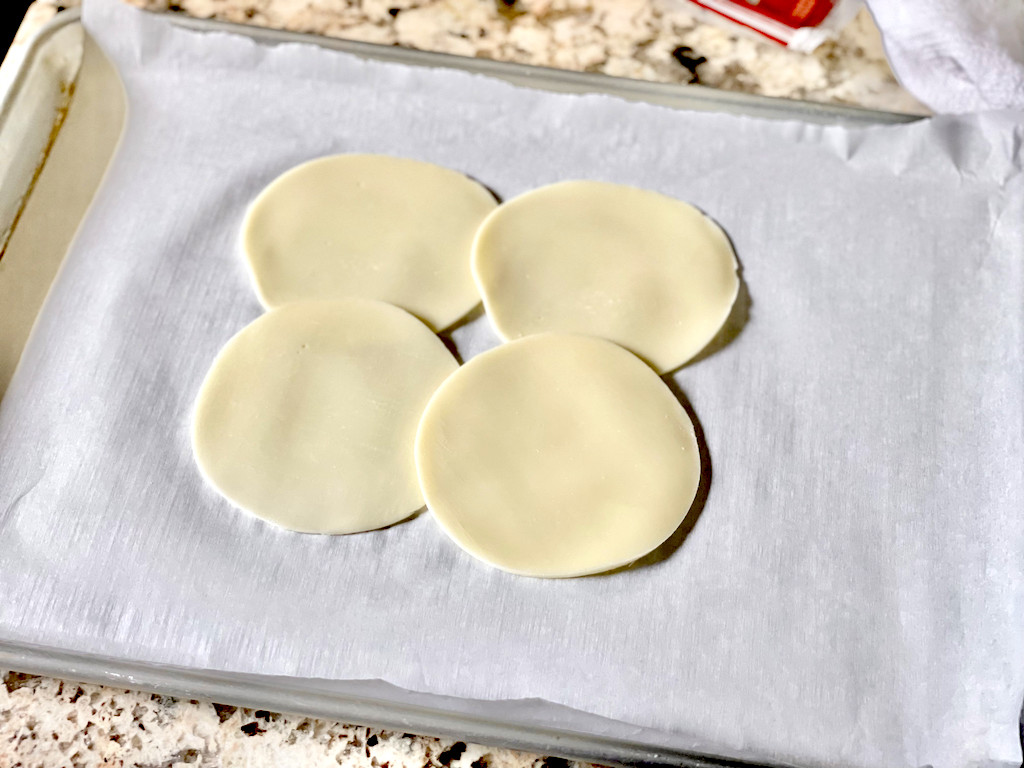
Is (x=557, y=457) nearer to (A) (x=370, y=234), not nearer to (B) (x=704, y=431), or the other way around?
(B) (x=704, y=431)

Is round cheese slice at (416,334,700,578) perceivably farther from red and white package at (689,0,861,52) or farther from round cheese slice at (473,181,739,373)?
red and white package at (689,0,861,52)

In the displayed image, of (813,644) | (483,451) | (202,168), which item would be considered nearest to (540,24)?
(202,168)

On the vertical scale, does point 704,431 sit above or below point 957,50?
below

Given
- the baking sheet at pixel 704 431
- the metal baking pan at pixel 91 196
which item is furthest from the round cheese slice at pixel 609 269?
the metal baking pan at pixel 91 196

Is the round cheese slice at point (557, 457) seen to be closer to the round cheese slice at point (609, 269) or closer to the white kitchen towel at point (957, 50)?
the round cheese slice at point (609, 269)

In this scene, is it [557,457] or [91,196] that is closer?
[557,457]

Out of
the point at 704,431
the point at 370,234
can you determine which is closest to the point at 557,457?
the point at 704,431

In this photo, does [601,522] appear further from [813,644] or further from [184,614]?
[184,614]
